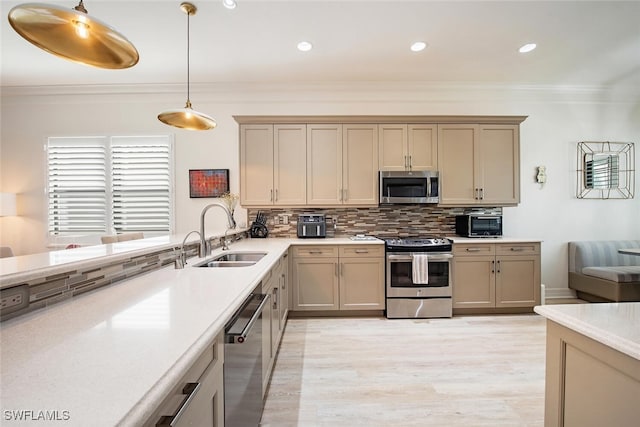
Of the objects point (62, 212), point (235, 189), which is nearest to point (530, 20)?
point (235, 189)

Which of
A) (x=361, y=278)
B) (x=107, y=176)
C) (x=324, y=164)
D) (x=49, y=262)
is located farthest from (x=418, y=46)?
(x=107, y=176)

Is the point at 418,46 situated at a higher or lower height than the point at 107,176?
higher

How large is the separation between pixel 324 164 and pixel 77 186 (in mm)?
3333

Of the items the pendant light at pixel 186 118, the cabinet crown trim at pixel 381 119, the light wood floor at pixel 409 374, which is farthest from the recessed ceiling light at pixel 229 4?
the light wood floor at pixel 409 374

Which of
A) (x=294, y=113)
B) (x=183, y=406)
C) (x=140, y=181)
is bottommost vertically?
(x=183, y=406)

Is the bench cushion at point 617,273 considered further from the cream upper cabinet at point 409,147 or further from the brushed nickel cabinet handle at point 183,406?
the brushed nickel cabinet handle at point 183,406

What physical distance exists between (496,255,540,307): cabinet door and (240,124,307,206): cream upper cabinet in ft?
8.25

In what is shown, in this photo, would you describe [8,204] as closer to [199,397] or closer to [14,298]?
[14,298]

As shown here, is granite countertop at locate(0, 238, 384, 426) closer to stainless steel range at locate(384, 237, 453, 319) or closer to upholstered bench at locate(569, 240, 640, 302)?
stainless steel range at locate(384, 237, 453, 319)

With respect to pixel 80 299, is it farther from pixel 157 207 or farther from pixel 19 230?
pixel 19 230

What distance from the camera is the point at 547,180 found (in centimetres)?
384

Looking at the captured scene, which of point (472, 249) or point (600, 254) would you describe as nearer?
point (472, 249)

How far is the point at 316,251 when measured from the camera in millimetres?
3203
